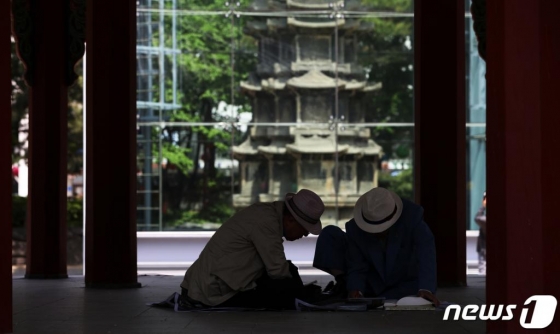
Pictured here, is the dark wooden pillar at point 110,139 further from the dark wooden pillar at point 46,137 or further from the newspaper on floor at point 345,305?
the newspaper on floor at point 345,305

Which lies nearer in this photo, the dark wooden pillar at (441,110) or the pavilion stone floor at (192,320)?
the pavilion stone floor at (192,320)

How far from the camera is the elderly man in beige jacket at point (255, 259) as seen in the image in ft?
32.7

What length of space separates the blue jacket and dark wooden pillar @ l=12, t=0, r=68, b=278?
7149mm

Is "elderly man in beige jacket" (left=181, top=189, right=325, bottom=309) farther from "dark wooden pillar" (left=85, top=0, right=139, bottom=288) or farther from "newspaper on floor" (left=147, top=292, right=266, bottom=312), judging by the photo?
"dark wooden pillar" (left=85, top=0, right=139, bottom=288)

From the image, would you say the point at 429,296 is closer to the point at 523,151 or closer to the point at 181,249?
the point at 523,151

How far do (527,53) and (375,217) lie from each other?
9.33 feet

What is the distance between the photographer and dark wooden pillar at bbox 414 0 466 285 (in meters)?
14.5

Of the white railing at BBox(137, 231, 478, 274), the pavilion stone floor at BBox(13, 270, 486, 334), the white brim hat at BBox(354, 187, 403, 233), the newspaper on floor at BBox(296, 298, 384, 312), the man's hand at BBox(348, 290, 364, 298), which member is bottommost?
the white railing at BBox(137, 231, 478, 274)

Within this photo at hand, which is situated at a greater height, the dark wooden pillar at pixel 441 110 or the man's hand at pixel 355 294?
the dark wooden pillar at pixel 441 110

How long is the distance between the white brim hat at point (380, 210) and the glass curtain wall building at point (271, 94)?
51.4 feet

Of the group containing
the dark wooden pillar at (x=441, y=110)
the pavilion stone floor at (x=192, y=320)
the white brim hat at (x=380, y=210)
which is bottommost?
the pavilion stone floor at (x=192, y=320)

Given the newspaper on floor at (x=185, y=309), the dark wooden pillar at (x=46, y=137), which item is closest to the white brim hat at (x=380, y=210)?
the newspaper on floor at (x=185, y=309)

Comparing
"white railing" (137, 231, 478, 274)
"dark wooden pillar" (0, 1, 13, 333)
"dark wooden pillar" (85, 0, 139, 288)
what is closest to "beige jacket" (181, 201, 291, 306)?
"dark wooden pillar" (0, 1, 13, 333)

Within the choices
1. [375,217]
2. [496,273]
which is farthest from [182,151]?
[496,273]
